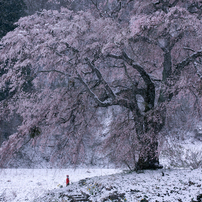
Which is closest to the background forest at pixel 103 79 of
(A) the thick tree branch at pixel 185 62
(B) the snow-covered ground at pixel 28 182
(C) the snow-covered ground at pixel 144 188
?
(A) the thick tree branch at pixel 185 62

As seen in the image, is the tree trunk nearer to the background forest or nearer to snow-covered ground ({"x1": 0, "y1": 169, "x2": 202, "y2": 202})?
the background forest

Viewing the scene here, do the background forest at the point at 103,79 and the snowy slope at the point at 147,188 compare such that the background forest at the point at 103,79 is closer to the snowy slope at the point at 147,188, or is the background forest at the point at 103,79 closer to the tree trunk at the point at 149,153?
the tree trunk at the point at 149,153

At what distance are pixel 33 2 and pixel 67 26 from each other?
12872mm

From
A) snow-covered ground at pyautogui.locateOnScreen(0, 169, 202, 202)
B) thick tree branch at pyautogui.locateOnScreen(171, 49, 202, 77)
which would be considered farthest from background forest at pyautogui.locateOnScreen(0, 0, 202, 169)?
snow-covered ground at pyautogui.locateOnScreen(0, 169, 202, 202)

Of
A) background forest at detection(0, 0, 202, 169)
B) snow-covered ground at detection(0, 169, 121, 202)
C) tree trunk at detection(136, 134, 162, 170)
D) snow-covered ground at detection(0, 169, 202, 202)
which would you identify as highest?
background forest at detection(0, 0, 202, 169)

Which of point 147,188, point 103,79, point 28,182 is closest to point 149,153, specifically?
point 147,188

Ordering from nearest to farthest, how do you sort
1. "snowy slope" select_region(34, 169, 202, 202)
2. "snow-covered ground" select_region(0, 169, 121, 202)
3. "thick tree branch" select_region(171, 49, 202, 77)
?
"snowy slope" select_region(34, 169, 202, 202) → "thick tree branch" select_region(171, 49, 202, 77) → "snow-covered ground" select_region(0, 169, 121, 202)

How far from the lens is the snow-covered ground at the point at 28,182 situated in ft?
30.5

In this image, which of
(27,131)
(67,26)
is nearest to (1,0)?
(67,26)

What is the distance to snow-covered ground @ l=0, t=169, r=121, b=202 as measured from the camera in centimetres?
930

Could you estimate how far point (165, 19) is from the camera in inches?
205

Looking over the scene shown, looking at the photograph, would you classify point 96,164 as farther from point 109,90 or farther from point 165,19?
point 165,19

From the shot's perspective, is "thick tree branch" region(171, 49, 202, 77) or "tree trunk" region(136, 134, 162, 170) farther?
"thick tree branch" region(171, 49, 202, 77)

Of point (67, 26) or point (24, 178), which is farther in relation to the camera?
point (24, 178)
